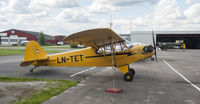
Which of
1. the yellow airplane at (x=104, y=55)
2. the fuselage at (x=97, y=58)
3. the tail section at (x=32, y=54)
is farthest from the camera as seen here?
the tail section at (x=32, y=54)

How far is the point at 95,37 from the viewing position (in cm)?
812

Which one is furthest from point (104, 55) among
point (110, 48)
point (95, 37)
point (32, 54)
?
point (32, 54)

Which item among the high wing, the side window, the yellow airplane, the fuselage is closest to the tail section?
the yellow airplane

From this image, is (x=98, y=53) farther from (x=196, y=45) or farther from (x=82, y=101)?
(x=196, y=45)

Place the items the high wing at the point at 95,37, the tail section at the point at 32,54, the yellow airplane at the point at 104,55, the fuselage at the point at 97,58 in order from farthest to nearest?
1. the tail section at the point at 32,54
2. the fuselage at the point at 97,58
3. the yellow airplane at the point at 104,55
4. the high wing at the point at 95,37

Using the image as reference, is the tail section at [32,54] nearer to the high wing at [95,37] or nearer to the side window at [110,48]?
the high wing at [95,37]

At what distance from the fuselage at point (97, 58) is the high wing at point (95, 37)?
26.7 inches

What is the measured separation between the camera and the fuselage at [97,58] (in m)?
9.46

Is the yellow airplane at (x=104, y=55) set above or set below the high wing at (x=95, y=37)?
below

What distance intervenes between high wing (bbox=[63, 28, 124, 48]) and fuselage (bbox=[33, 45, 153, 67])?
677mm

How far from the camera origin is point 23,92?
6.67 m

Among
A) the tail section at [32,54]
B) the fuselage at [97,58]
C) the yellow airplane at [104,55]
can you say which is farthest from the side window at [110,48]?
the tail section at [32,54]

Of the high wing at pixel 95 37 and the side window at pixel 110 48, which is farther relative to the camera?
the side window at pixel 110 48

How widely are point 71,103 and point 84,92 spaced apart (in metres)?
1.36
